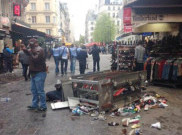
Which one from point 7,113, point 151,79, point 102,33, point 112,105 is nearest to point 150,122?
point 112,105

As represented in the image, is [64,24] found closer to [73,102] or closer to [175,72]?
[175,72]

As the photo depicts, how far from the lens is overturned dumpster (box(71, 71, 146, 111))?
5.61m

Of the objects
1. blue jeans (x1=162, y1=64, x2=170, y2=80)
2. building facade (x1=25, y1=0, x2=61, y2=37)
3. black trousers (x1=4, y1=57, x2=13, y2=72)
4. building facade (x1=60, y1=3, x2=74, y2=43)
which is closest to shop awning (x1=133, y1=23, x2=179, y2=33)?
blue jeans (x1=162, y1=64, x2=170, y2=80)

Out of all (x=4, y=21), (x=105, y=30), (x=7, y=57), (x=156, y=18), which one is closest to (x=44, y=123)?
(x=156, y=18)

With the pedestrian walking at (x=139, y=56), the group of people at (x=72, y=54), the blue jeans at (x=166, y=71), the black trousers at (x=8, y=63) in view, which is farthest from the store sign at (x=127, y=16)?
the black trousers at (x=8, y=63)

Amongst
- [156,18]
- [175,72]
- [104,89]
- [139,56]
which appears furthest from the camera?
[139,56]

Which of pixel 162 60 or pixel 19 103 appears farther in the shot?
pixel 162 60

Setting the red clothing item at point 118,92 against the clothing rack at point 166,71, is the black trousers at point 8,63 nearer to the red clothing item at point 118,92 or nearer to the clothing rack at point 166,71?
the clothing rack at point 166,71

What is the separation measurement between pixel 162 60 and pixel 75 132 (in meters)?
5.84

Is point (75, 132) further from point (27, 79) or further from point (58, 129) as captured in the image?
point (27, 79)

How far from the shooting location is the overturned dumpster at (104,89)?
5.61 meters

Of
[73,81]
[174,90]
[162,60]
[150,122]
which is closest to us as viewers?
[150,122]

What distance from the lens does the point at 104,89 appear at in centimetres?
560

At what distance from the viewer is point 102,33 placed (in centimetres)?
7200
